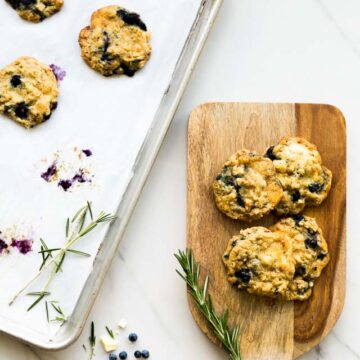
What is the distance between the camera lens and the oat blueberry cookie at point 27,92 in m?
1.92

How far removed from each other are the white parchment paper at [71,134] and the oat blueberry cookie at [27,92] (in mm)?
31

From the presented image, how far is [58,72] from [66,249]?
1.67ft

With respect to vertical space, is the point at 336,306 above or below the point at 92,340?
below

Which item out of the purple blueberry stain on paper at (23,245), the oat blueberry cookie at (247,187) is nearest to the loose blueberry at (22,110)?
the purple blueberry stain on paper at (23,245)

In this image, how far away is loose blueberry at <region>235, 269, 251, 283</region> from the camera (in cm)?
187

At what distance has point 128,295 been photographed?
200 centimetres

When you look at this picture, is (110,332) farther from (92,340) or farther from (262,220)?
(262,220)

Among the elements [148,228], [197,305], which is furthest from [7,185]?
[197,305]

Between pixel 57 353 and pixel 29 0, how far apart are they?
102 cm

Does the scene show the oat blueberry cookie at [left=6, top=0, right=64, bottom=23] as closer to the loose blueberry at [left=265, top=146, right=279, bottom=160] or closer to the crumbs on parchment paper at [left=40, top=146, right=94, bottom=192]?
the crumbs on parchment paper at [left=40, top=146, right=94, bottom=192]

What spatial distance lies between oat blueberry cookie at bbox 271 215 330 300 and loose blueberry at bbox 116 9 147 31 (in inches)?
27.2

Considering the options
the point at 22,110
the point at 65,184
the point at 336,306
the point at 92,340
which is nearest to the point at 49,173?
the point at 65,184

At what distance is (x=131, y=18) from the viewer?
1.94 meters

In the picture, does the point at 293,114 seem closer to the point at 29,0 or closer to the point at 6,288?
the point at 29,0
